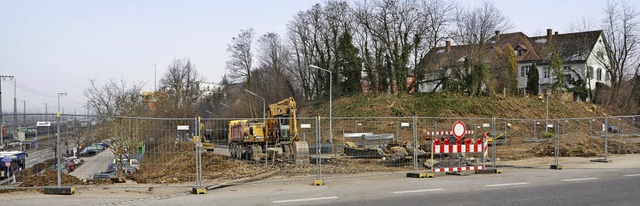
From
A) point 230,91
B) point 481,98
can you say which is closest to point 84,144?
point 481,98

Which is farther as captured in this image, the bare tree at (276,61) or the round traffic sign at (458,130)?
the bare tree at (276,61)

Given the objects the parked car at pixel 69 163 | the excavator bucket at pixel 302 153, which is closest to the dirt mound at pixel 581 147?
the excavator bucket at pixel 302 153

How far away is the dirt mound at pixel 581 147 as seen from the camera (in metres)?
26.9

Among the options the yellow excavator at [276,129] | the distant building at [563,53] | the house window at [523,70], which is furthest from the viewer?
the house window at [523,70]

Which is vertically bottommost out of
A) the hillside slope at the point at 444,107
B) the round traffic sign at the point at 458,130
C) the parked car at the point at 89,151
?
the parked car at the point at 89,151

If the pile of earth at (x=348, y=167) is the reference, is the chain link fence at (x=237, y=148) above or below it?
above

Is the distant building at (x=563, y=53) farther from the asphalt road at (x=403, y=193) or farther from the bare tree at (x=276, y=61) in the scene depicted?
the asphalt road at (x=403, y=193)

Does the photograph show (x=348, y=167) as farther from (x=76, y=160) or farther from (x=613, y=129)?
(x=613, y=129)

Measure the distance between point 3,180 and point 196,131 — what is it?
4.42 m

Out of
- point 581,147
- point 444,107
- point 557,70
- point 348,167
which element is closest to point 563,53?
point 557,70

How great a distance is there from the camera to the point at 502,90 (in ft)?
191

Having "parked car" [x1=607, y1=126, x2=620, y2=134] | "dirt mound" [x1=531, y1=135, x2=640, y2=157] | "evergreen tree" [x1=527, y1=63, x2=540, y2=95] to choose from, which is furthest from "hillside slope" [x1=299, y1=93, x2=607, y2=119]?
"parked car" [x1=607, y1=126, x2=620, y2=134]

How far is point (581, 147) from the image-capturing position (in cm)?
2733

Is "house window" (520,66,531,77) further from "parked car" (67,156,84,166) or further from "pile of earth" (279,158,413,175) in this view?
"parked car" (67,156,84,166)
